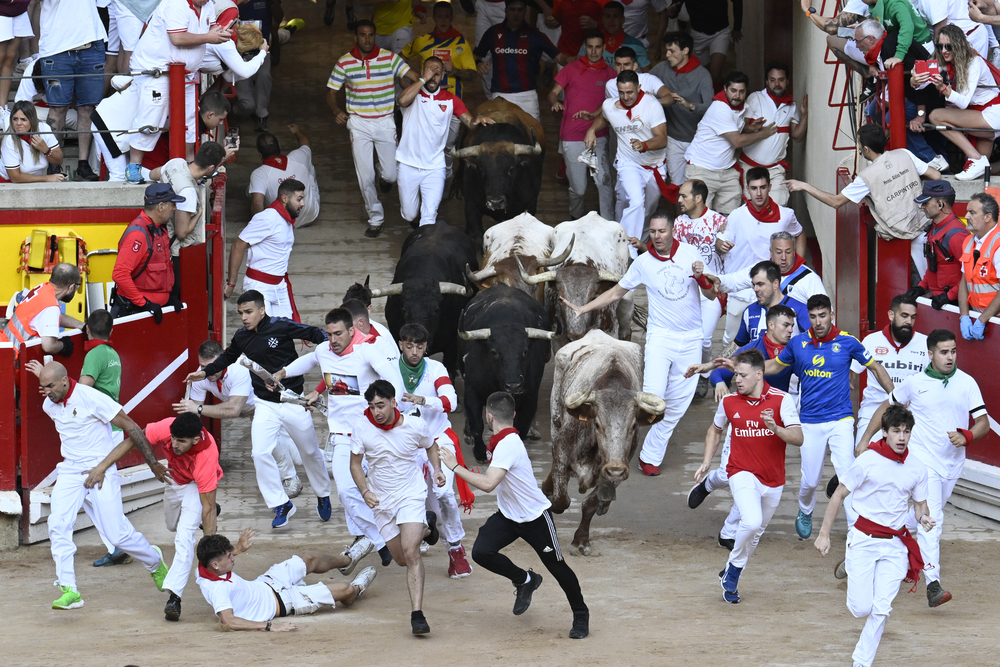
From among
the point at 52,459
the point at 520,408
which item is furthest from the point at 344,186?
the point at 52,459

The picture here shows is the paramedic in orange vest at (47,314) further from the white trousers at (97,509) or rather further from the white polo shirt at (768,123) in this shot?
the white polo shirt at (768,123)

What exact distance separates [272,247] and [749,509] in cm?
586

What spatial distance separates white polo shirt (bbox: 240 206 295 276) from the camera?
13008 millimetres

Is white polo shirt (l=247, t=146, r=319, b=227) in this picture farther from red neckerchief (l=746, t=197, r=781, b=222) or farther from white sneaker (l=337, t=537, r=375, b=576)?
white sneaker (l=337, t=537, r=375, b=576)

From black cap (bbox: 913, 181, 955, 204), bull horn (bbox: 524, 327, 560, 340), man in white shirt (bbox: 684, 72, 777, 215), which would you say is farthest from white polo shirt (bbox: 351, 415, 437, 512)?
man in white shirt (bbox: 684, 72, 777, 215)

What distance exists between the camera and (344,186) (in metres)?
17.5

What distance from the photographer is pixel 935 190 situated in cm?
1146

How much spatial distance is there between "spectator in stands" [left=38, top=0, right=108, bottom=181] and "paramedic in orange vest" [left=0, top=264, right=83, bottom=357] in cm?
320

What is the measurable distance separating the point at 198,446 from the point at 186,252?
3.83 metres

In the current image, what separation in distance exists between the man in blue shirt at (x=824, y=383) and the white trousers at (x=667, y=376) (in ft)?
5.60

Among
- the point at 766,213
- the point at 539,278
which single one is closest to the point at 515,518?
the point at 539,278

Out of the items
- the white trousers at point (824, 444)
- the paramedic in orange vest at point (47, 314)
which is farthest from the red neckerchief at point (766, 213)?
the paramedic in orange vest at point (47, 314)

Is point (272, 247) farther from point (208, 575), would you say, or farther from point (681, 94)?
point (681, 94)

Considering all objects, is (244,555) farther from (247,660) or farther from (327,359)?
(247,660)
